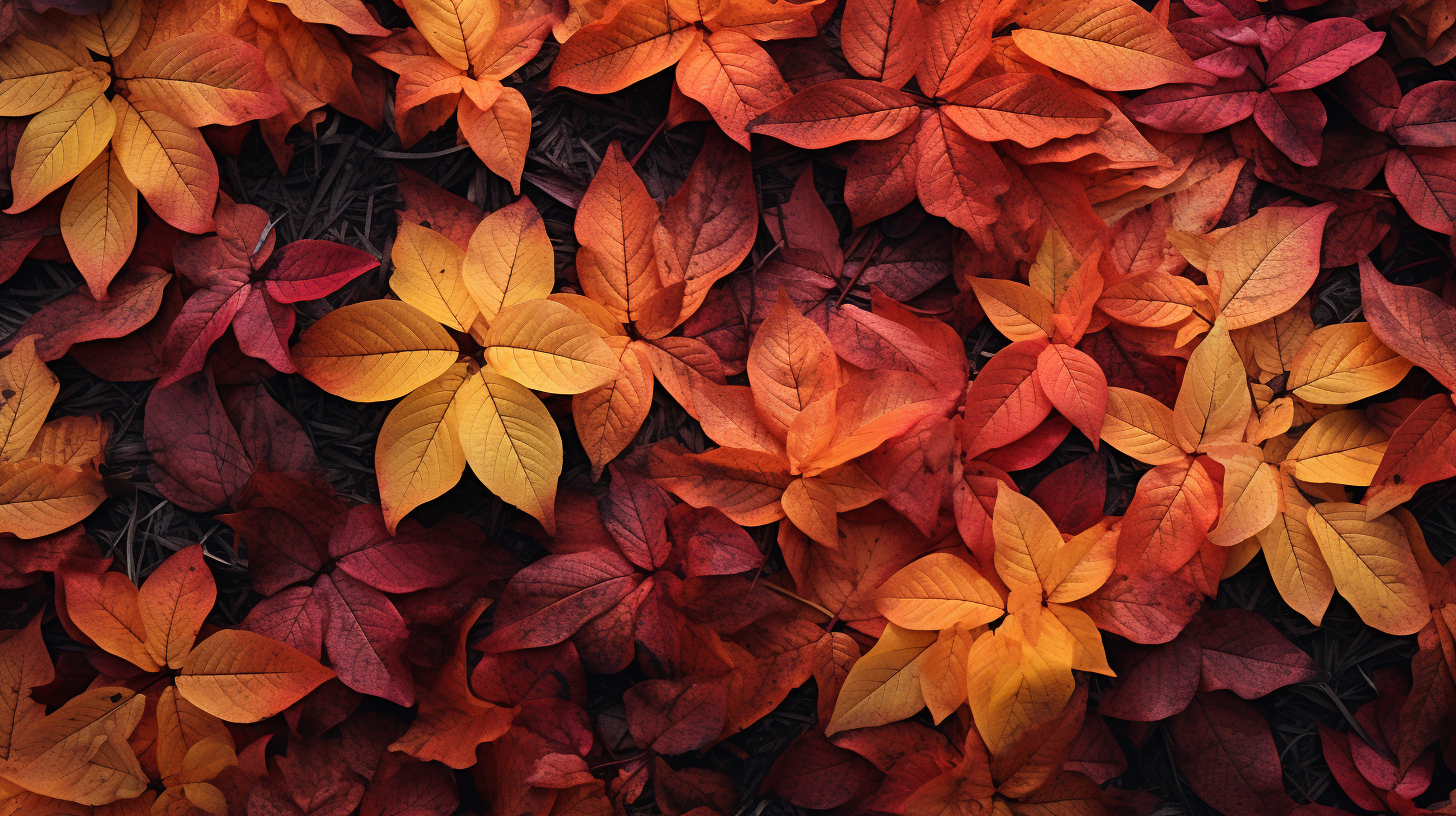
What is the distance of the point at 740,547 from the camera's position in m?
1.12

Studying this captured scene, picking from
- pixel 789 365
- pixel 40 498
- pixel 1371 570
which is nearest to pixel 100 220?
pixel 40 498

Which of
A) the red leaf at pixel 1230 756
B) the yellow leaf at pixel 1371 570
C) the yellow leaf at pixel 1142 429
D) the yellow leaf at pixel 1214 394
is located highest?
the yellow leaf at pixel 1214 394

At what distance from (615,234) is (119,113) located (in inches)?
26.7

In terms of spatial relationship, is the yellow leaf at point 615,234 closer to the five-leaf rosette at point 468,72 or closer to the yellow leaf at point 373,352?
the five-leaf rosette at point 468,72

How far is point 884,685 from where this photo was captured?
1.15m

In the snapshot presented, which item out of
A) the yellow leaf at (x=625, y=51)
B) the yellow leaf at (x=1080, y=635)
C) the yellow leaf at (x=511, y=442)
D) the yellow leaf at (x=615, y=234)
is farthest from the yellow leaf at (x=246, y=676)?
the yellow leaf at (x=1080, y=635)

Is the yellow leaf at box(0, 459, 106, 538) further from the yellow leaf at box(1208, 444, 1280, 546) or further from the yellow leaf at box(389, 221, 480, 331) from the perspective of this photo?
the yellow leaf at box(1208, 444, 1280, 546)

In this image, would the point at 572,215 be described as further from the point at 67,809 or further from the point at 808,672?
the point at 67,809

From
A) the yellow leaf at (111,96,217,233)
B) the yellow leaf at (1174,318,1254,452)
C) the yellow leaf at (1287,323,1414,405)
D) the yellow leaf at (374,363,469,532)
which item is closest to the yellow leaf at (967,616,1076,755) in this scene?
the yellow leaf at (1174,318,1254,452)

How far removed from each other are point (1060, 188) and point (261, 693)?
4.24ft

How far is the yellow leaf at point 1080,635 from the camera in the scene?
3.65 feet

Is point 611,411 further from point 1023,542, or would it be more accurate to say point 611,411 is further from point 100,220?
point 100,220

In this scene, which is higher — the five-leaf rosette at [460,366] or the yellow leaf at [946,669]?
the five-leaf rosette at [460,366]

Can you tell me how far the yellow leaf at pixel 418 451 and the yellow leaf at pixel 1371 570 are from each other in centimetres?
118
